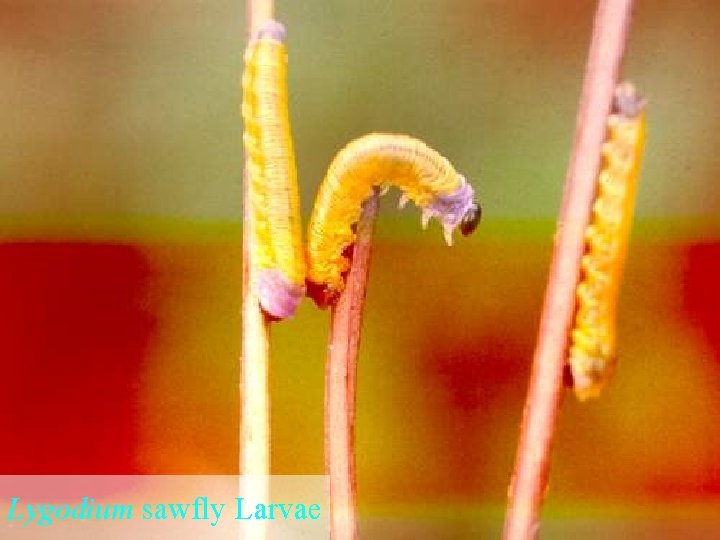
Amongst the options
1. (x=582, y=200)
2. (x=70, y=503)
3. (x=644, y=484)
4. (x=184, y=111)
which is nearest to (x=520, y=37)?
(x=582, y=200)

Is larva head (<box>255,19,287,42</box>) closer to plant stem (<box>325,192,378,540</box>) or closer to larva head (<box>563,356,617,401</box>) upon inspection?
plant stem (<box>325,192,378,540</box>)

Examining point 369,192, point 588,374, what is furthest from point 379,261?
point 588,374

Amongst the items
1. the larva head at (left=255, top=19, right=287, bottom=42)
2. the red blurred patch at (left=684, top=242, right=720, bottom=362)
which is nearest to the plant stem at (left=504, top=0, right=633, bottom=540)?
the red blurred patch at (left=684, top=242, right=720, bottom=362)

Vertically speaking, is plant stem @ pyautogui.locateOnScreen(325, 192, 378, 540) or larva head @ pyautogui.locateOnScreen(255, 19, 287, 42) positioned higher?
larva head @ pyautogui.locateOnScreen(255, 19, 287, 42)

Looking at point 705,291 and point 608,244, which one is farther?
point 705,291

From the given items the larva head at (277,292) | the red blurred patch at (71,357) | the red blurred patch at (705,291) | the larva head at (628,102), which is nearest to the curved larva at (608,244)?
the larva head at (628,102)

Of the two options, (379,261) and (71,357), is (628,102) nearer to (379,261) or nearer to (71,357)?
(379,261)

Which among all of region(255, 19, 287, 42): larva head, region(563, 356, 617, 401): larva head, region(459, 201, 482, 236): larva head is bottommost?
region(563, 356, 617, 401): larva head
